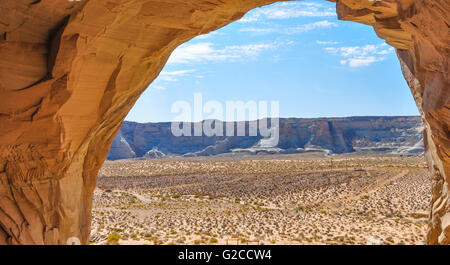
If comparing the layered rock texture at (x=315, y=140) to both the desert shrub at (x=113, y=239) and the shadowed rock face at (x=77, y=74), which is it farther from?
the shadowed rock face at (x=77, y=74)

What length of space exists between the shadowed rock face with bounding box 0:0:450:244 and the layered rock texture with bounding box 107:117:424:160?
8719 centimetres

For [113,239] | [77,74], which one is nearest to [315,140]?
[113,239]

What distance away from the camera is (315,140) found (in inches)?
3905

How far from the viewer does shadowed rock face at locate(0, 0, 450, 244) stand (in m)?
5.83

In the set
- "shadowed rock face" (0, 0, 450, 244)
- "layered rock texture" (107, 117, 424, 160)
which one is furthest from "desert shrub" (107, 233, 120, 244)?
"layered rock texture" (107, 117, 424, 160)

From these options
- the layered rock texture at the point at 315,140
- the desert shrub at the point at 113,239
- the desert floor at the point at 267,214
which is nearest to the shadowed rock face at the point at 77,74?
the desert shrub at the point at 113,239

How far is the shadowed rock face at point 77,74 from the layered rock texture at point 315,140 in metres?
87.2

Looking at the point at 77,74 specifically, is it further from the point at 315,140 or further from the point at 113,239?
the point at 315,140

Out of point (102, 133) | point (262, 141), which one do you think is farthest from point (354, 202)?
point (262, 141)

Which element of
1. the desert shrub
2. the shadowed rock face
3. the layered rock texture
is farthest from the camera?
the layered rock texture

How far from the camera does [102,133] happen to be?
9.02 metres

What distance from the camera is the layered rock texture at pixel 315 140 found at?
95625mm

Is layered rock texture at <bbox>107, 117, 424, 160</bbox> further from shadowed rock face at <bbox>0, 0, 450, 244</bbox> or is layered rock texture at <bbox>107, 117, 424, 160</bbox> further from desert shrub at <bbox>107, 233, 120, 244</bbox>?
shadowed rock face at <bbox>0, 0, 450, 244</bbox>

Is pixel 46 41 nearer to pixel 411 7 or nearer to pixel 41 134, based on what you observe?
pixel 41 134
